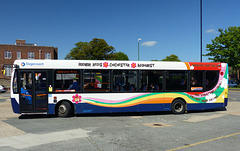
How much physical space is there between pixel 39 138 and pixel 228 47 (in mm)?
42118

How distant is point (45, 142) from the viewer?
236 inches

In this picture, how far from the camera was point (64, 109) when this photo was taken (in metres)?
10.1

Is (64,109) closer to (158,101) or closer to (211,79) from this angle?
(158,101)

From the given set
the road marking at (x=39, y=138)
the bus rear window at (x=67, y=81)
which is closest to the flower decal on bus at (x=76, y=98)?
the bus rear window at (x=67, y=81)

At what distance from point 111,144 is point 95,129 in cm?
198

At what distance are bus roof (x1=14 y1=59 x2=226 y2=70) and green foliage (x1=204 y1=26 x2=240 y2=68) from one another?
3176 cm

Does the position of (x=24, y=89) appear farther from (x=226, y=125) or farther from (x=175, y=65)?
(x=226, y=125)

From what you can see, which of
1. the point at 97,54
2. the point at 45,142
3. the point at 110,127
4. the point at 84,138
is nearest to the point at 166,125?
the point at 110,127

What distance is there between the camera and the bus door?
967 centimetres

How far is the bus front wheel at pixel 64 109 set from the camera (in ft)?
33.0

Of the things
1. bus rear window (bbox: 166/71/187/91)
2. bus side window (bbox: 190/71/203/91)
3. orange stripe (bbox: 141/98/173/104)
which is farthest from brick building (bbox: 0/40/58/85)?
bus side window (bbox: 190/71/203/91)

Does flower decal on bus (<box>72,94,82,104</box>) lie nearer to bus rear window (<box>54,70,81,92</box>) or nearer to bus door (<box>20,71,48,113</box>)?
bus rear window (<box>54,70,81,92</box>)

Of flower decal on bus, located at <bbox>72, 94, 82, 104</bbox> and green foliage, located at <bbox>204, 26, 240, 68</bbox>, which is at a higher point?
green foliage, located at <bbox>204, 26, 240, 68</bbox>

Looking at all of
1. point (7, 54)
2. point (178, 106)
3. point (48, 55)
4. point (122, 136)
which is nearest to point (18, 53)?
point (7, 54)
